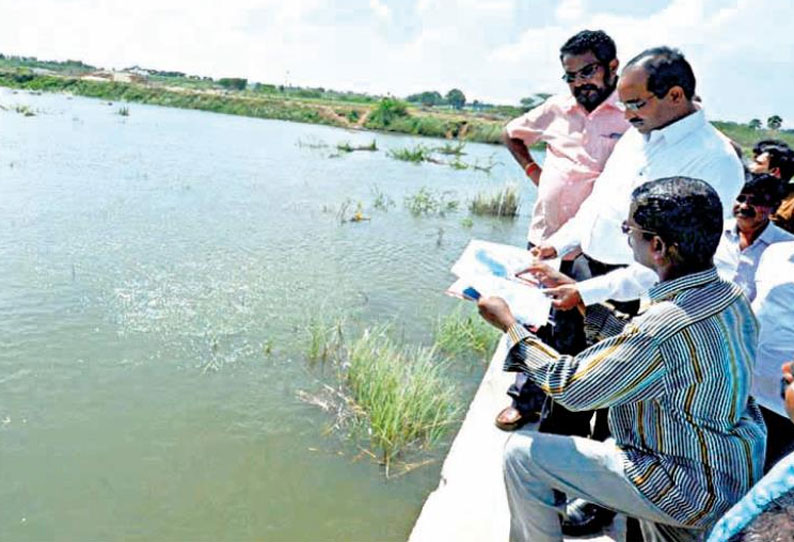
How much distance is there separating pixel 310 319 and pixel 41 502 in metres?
2.58

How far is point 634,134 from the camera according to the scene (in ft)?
7.63

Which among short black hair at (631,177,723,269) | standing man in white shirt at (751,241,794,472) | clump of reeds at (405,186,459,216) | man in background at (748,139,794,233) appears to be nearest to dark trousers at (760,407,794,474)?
standing man in white shirt at (751,241,794,472)

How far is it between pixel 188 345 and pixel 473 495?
296cm

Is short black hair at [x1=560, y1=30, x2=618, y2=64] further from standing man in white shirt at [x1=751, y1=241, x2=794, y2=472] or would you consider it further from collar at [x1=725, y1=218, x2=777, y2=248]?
standing man in white shirt at [x1=751, y1=241, x2=794, y2=472]

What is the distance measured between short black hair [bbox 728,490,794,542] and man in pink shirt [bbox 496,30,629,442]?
1.11m

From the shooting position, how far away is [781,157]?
2.59m

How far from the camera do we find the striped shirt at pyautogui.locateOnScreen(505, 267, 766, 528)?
59.0 inches

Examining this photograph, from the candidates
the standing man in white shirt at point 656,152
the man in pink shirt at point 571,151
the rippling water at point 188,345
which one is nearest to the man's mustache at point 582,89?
the man in pink shirt at point 571,151

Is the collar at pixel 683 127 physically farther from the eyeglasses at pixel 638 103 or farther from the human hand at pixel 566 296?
the human hand at pixel 566 296

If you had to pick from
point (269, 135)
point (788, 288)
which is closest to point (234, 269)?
point (788, 288)

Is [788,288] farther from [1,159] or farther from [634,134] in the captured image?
[1,159]

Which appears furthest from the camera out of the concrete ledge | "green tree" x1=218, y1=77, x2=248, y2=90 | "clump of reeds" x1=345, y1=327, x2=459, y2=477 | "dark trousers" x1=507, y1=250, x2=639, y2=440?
"green tree" x1=218, y1=77, x2=248, y2=90

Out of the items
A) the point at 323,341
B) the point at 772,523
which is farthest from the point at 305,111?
the point at 772,523

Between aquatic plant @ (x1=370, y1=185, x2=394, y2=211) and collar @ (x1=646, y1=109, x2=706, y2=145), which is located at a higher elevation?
collar @ (x1=646, y1=109, x2=706, y2=145)
